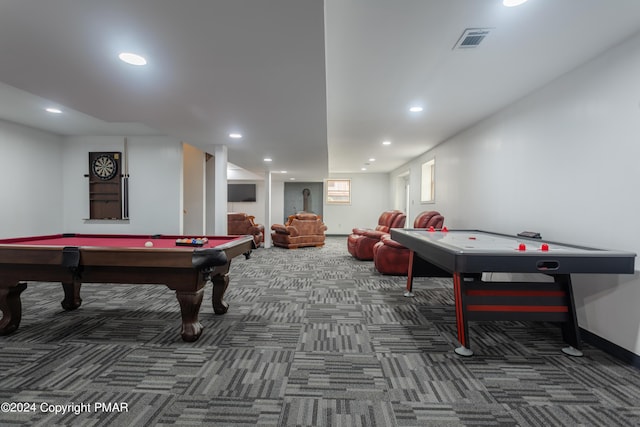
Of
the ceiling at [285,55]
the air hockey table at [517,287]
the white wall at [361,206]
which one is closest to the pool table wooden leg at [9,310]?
the ceiling at [285,55]

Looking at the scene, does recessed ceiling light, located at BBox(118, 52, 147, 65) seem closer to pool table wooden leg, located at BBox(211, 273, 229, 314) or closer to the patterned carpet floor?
pool table wooden leg, located at BBox(211, 273, 229, 314)

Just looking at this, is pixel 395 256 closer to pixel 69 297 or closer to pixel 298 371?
pixel 298 371

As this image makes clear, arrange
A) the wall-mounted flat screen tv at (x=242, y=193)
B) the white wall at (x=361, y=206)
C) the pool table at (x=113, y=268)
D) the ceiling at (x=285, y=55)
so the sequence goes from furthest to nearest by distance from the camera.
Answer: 1. the wall-mounted flat screen tv at (x=242, y=193)
2. the white wall at (x=361, y=206)
3. the pool table at (x=113, y=268)
4. the ceiling at (x=285, y=55)

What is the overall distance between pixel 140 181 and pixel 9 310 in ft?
11.3

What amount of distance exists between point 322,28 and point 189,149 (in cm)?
594

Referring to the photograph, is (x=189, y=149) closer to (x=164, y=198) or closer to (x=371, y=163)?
(x=164, y=198)

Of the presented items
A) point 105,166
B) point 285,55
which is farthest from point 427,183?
point 105,166

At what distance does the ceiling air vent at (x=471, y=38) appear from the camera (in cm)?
201

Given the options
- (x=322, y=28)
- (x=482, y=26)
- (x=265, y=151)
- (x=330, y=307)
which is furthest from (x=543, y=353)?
(x=265, y=151)

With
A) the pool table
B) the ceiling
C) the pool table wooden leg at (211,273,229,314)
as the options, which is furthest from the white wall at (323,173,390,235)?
the pool table

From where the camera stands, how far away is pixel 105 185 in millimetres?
5465

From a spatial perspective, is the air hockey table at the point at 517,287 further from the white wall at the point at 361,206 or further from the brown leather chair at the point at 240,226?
the white wall at the point at 361,206

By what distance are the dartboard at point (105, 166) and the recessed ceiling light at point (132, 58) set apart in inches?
163

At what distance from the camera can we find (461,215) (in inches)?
186
